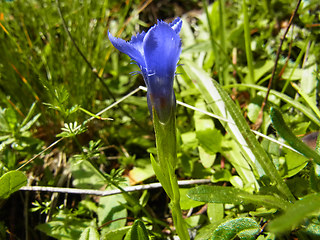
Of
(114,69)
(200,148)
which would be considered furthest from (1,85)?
(200,148)

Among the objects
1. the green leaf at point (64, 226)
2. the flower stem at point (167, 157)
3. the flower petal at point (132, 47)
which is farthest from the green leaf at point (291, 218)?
the green leaf at point (64, 226)

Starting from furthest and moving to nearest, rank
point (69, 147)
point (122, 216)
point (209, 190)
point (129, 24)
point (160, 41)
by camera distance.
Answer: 1. point (129, 24)
2. point (69, 147)
3. point (122, 216)
4. point (209, 190)
5. point (160, 41)

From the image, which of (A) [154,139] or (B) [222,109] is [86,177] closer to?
(A) [154,139]

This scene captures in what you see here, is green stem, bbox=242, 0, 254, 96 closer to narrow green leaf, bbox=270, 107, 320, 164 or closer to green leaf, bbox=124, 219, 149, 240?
narrow green leaf, bbox=270, 107, 320, 164

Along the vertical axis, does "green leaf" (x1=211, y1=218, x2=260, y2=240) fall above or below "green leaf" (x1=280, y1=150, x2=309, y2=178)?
below

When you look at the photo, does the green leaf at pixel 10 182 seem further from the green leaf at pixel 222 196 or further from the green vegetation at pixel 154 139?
the green leaf at pixel 222 196

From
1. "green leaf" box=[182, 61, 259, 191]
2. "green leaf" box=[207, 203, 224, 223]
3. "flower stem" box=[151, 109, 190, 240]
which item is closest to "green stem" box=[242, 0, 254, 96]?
"green leaf" box=[182, 61, 259, 191]

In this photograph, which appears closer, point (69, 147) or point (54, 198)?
point (54, 198)

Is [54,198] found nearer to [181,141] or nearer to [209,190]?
[181,141]
